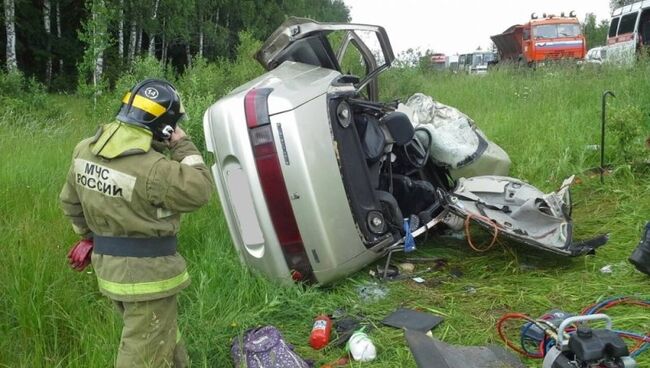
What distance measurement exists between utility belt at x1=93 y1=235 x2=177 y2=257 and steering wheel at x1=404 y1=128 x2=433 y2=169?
219 cm

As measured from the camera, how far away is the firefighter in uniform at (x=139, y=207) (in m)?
2.27

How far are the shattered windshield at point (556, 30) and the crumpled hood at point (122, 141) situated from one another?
18.7m

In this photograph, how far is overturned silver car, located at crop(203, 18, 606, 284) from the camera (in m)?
3.00

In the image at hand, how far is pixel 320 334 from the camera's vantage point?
278 centimetres

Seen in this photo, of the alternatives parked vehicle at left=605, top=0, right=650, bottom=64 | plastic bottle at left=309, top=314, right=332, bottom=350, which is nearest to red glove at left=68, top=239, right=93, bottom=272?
plastic bottle at left=309, top=314, right=332, bottom=350

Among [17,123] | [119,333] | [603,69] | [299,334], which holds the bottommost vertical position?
[299,334]

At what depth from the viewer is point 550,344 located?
92.2 inches

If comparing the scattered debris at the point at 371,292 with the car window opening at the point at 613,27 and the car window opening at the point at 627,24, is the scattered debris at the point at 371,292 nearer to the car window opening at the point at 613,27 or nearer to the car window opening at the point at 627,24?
the car window opening at the point at 627,24

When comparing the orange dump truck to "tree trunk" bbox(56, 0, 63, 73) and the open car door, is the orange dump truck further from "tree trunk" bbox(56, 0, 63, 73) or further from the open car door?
"tree trunk" bbox(56, 0, 63, 73)

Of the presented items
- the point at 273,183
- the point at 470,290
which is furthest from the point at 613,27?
the point at 273,183

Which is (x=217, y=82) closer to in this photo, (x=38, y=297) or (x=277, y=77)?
(x=277, y=77)

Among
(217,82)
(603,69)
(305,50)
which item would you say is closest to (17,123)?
(217,82)

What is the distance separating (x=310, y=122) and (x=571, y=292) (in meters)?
1.71

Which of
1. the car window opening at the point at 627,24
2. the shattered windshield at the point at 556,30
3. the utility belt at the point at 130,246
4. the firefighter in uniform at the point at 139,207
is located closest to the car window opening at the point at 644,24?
the car window opening at the point at 627,24
